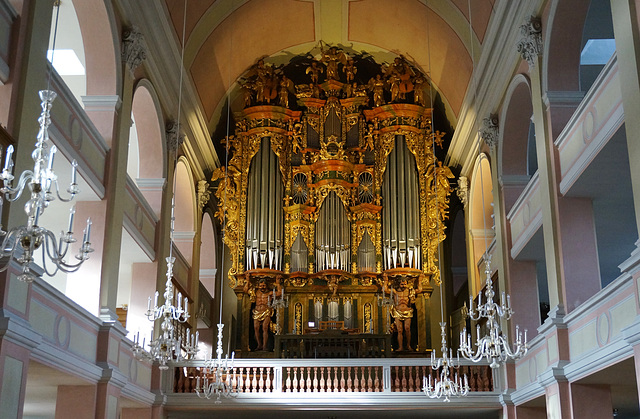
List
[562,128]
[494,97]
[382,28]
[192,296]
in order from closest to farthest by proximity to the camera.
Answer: [562,128] → [494,97] → [192,296] → [382,28]

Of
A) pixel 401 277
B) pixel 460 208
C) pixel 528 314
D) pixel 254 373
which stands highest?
pixel 460 208

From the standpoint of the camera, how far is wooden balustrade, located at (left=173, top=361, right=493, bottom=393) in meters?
13.7

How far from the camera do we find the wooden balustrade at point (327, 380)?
1368 centimetres

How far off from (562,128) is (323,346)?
6.65 m

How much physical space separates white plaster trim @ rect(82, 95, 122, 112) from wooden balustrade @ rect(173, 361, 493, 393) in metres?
5.05

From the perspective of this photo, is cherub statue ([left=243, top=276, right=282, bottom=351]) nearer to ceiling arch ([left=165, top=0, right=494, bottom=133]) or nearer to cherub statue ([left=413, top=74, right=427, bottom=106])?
ceiling arch ([left=165, top=0, right=494, bottom=133])

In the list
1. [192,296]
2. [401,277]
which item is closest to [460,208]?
[401,277]

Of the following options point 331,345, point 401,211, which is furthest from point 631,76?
point 401,211

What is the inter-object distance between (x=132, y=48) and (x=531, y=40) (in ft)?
20.1

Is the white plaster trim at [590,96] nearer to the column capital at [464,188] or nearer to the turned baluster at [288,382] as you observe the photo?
the turned baluster at [288,382]

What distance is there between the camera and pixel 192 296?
16547 millimetres

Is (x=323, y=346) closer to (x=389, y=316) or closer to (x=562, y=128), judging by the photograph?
(x=389, y=316)

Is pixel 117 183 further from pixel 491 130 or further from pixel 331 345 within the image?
pixel 491 130

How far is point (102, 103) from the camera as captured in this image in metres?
11.3
